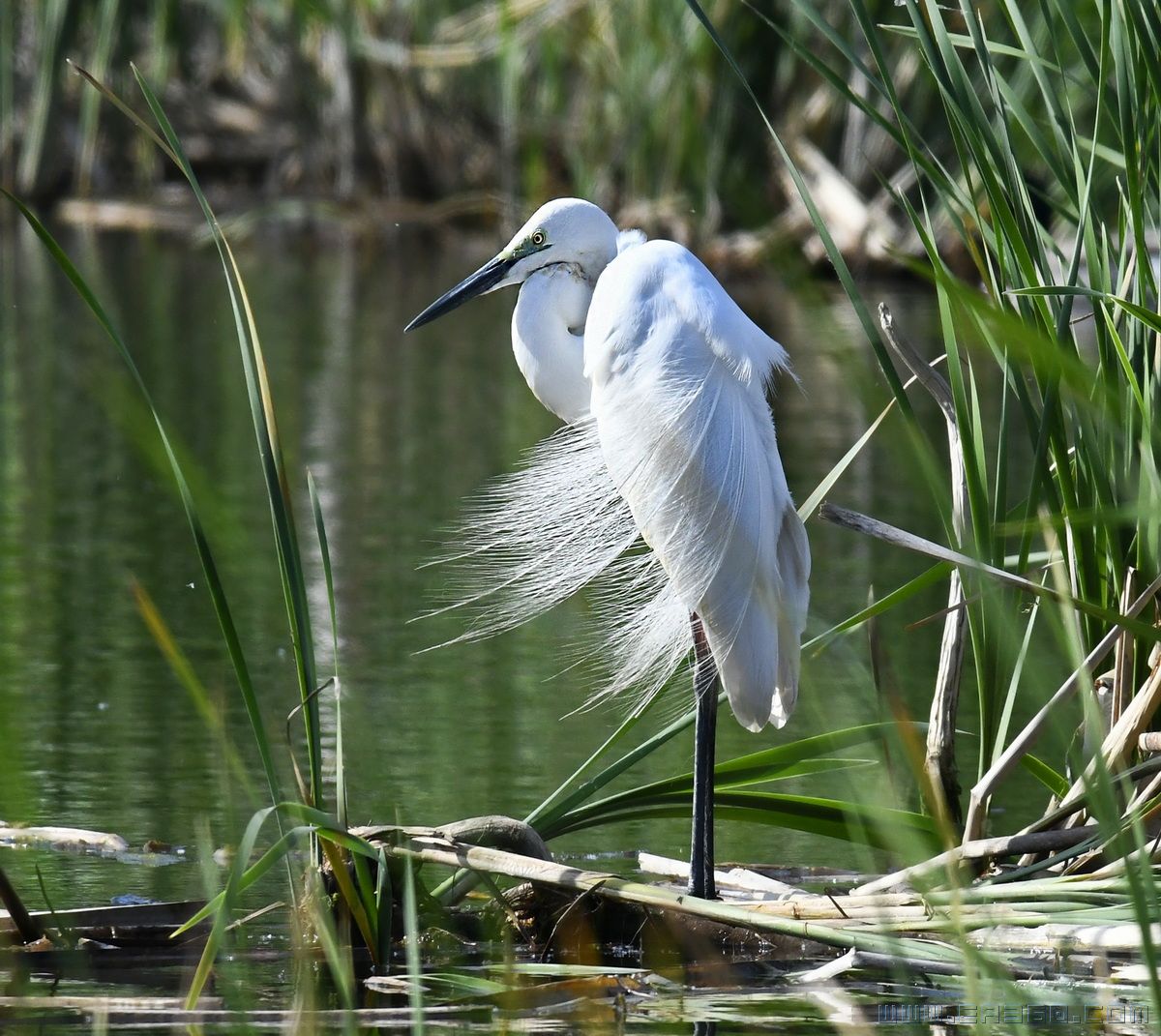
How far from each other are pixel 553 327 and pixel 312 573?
217 cm

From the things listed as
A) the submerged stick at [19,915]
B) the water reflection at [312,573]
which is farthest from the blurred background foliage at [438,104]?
the submerged stick at [19,915]

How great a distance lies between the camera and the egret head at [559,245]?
3053mm

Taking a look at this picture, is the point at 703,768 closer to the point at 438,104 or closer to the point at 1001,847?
the point at 1001,847

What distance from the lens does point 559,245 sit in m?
3.07

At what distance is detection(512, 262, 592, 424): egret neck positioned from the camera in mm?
3086

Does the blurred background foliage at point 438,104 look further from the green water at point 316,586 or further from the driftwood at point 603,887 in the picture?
the driftwood at point 603,887

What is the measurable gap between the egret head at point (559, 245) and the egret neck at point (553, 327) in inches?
0.8

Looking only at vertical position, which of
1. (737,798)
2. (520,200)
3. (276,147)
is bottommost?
(737,798)

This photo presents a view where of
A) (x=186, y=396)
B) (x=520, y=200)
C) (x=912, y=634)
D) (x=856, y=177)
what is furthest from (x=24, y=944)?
(x=520, y=200)

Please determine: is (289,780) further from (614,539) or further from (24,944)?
(24,944)

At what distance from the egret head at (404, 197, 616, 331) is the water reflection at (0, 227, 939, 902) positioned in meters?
0.62

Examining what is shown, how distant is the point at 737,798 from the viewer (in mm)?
2785

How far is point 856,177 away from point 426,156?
4040 mm

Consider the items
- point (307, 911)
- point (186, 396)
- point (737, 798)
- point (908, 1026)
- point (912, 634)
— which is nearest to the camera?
point (908, 1026)
